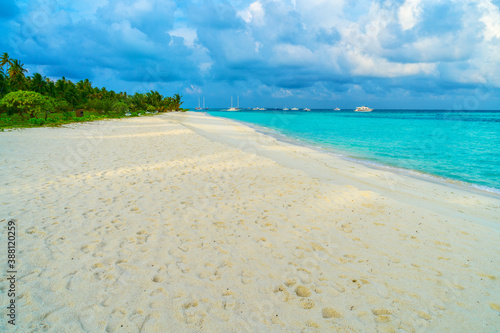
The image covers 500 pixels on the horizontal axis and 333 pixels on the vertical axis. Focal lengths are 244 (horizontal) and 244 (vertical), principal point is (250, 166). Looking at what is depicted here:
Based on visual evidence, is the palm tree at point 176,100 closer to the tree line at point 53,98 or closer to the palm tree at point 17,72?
the tree line at point 53,98

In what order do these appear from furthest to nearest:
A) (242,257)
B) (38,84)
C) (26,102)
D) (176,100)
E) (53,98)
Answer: (176,100) → (38,84) → (53,98) → (26,102) → (242,257)

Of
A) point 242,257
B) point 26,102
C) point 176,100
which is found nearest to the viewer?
point 242,257

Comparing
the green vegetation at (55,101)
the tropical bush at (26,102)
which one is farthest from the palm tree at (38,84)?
the tropical bush at (26,102)

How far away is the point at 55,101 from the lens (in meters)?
28.8

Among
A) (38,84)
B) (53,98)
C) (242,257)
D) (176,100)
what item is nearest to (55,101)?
(53,98)

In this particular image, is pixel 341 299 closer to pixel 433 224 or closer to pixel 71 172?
pixel 433 224

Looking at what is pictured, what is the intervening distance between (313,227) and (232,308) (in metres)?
2.61

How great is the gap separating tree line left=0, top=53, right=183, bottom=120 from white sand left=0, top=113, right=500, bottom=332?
841 inches

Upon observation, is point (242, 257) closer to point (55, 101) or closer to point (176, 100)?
point (55, 101)

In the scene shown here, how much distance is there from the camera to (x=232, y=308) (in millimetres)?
2900

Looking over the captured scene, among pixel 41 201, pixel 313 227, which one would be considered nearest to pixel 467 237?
pixel 313 227

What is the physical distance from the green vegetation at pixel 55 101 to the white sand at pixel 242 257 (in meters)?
21.1

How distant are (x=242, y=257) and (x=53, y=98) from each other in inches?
1348

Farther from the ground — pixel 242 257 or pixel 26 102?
pixel 26 102
